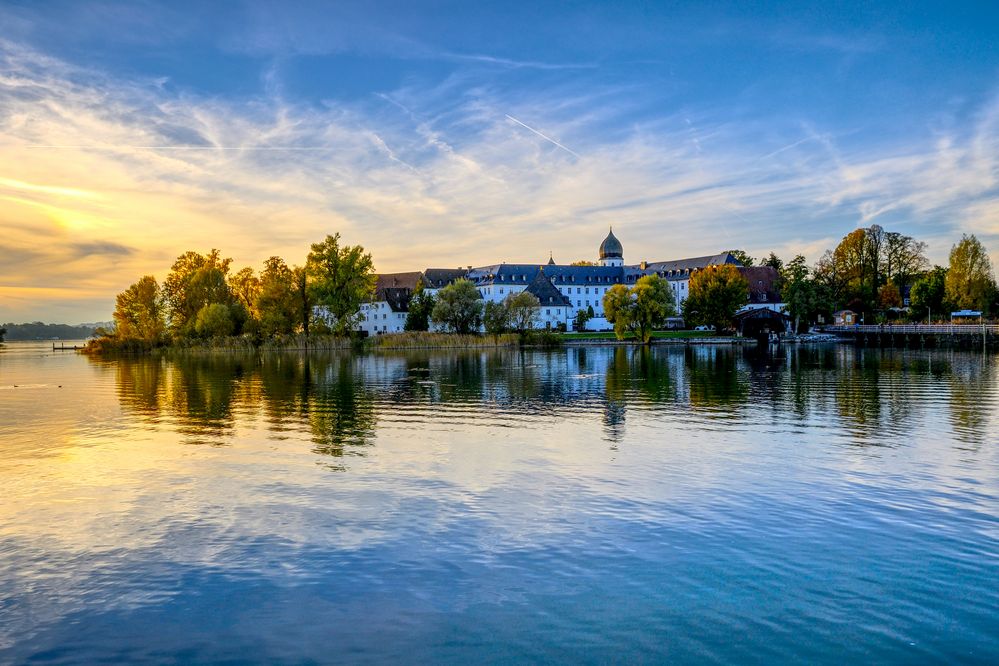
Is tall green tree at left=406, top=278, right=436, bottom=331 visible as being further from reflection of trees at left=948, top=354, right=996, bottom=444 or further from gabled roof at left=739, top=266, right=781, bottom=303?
reflection of trees at left=948, top=354, right=996, bottom=444

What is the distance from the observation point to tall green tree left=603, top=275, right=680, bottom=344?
370 ft

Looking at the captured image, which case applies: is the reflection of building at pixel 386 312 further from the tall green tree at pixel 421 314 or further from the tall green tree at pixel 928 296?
the tall green tree at pixel 928 296

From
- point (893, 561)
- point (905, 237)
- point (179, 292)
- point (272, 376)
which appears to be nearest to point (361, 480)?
point (893, 561)

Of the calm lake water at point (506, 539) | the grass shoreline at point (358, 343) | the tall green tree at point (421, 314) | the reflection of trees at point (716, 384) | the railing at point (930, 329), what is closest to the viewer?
the calm lake water at point (506, 539)

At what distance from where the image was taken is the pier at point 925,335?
344 feet

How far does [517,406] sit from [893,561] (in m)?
25.1

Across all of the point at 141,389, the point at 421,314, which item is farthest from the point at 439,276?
the point at 141,389

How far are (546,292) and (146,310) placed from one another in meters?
87.0

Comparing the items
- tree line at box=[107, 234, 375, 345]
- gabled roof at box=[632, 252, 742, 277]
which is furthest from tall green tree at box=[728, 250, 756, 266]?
tree line at box=[107, 234, 375, 345]

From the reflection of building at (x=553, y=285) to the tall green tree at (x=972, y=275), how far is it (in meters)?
41.5

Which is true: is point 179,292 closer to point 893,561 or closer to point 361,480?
point 361,480

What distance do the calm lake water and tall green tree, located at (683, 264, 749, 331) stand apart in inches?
3974

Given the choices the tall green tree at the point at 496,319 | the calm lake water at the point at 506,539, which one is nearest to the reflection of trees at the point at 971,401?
the calm lake water at the point at 506,539

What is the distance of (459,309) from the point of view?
121 m
